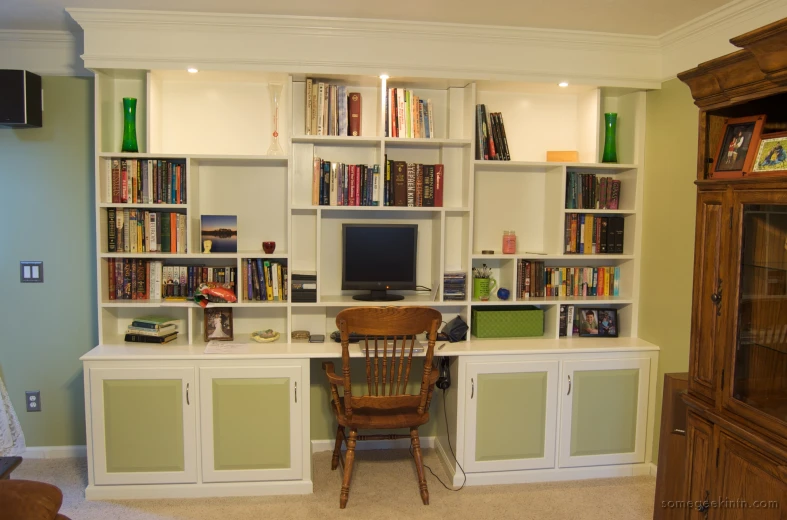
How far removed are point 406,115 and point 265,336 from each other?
4.81 ft

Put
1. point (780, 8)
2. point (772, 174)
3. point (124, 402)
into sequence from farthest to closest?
point (124, 402) < point (780, 8) < point (772, 174)

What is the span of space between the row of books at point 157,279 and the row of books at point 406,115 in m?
1.23

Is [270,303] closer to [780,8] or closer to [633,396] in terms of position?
[633,396]

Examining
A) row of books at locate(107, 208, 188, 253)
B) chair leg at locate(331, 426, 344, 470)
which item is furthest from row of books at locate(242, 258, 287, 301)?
chair leg at locate(331, 426, 344, 470)

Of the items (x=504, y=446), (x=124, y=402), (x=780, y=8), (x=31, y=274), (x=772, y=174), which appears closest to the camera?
(x=772, y=174)

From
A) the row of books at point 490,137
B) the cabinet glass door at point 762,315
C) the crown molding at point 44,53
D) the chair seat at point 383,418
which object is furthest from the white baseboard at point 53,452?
the cabinet glass door at point 762,315

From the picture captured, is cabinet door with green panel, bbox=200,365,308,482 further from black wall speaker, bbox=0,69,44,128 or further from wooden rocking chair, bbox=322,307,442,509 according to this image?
black wall speaker, bbox=0,69,44,128

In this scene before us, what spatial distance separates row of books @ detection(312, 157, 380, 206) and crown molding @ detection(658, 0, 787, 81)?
171cm

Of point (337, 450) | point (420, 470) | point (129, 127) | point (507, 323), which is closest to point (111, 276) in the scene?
point (129, 127)

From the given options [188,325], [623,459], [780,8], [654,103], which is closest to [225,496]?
[188,325]

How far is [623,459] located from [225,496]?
86.8 inches

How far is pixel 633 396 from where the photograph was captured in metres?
3.35

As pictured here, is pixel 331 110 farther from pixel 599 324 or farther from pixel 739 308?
A: pixel 739 308

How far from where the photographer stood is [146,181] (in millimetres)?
3197
